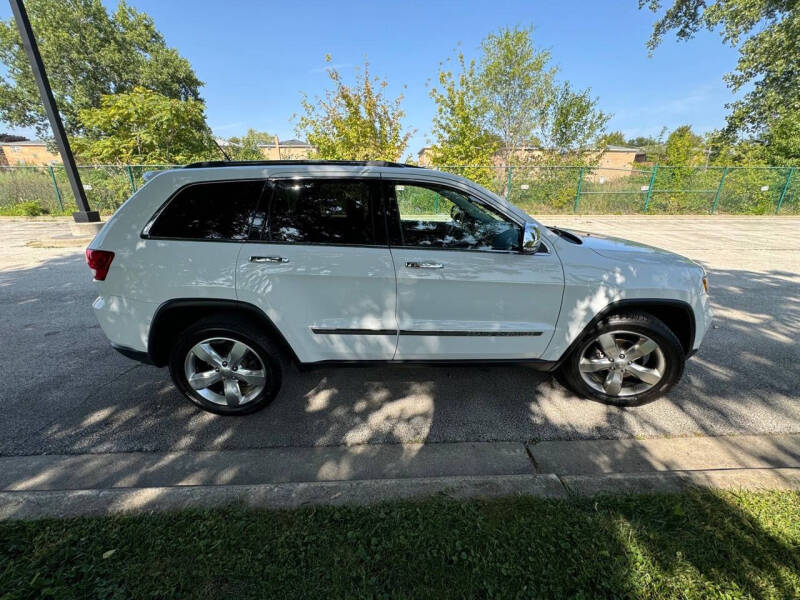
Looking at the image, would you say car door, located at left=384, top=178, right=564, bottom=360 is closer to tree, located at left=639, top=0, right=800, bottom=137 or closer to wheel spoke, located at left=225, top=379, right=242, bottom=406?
wheel spoke, located at left=225, top=379, right=242, bottom=406

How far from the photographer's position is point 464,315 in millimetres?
2551

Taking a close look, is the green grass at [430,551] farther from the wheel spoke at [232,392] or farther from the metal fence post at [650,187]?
the metal fence post at [650,187]

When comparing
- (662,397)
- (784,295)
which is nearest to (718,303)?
(784,295)

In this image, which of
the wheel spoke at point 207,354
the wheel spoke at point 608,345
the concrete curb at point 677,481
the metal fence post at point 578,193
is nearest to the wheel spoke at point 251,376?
the wheel spoke at point 207,354

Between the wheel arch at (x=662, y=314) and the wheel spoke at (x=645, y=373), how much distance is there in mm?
283

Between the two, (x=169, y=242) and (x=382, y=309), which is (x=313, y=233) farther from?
(x=169, y=242)

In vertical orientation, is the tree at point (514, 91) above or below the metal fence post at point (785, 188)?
above

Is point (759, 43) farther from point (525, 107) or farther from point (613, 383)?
point (613, 383)

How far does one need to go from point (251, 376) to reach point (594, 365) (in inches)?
104

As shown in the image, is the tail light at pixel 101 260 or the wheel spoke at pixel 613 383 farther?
the wheel spoke at pixel 613 383

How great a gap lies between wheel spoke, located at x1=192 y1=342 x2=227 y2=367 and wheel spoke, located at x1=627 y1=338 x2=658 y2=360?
3136 mm

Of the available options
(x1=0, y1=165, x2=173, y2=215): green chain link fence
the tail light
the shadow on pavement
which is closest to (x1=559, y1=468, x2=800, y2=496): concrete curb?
the shadow on pavement

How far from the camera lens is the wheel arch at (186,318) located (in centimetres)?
246

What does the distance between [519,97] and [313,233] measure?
22862 millimetres
